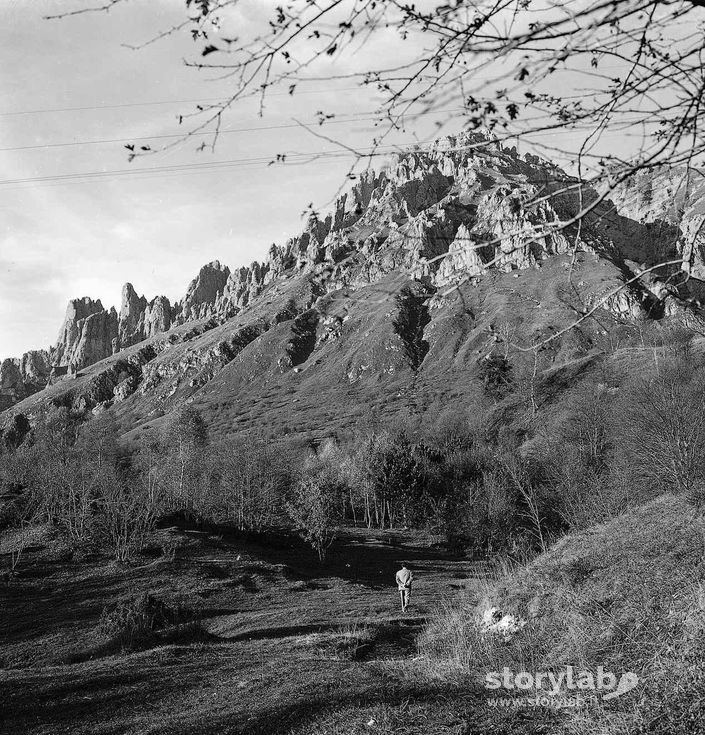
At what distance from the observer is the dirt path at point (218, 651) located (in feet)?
19.0

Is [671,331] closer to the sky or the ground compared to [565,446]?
closer to the sky

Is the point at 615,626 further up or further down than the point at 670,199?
further down

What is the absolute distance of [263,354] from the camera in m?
157

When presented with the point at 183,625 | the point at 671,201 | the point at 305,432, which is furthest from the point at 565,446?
the point at 305,432

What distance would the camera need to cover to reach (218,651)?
10.6 metres

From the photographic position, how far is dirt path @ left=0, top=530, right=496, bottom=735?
5785mm

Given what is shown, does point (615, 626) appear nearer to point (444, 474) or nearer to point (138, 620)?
point (138, 620)

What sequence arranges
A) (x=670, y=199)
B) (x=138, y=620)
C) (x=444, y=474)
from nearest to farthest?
(x=670, y=199)
(x=138, y=620)
(x=444, y=474)

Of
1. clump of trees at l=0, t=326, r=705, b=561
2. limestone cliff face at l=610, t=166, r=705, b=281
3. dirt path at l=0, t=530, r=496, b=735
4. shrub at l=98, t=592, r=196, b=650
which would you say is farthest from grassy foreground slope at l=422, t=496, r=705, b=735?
shrub at l=98, t=592, r=196, b=650

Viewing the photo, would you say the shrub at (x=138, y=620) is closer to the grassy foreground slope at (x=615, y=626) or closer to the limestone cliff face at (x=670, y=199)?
the grassy foreground slope at (x=615, y=626)

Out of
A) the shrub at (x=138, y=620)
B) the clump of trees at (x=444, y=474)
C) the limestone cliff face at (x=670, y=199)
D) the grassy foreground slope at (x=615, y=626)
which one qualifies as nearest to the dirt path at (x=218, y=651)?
the shrub at (x=138, y=620)

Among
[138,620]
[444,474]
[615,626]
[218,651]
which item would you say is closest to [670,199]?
[615,626]

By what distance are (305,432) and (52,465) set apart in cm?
5739

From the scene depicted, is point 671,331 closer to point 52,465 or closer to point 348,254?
point 52,465
